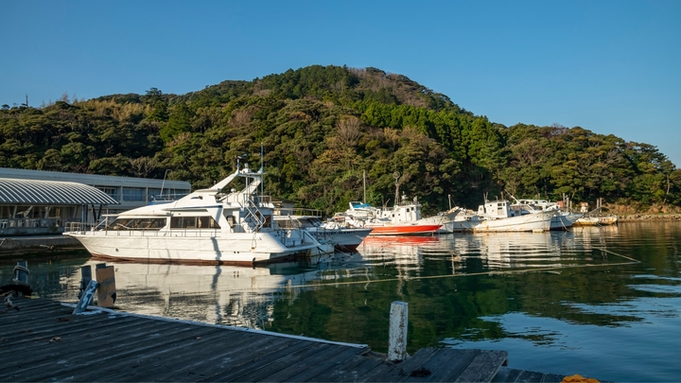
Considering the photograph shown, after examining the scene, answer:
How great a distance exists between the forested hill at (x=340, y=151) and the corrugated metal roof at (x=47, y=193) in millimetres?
18518

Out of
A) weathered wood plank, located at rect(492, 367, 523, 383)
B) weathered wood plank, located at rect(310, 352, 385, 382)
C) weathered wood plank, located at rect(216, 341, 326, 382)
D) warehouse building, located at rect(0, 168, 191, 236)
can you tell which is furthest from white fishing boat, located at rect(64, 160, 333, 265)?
weathered wood plank, located at rect(492, 367, 523, 383)

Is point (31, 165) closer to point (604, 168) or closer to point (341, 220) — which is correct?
point (341, 220)

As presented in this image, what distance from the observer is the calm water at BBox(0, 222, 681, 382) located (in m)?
7.93

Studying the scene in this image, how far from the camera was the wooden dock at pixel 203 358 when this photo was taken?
4.46 meters

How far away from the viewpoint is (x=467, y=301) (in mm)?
11938

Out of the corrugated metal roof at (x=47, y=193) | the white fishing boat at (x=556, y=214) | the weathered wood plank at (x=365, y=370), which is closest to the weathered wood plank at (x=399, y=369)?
the weathered wood plank at (x=365, y=370)

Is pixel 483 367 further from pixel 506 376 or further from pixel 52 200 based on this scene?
pixel 52 200

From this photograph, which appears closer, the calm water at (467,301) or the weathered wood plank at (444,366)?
the weathered wood plank at (444,366)

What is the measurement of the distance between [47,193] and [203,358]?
2898cm

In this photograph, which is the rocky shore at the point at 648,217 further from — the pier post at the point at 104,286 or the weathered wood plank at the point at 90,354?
the weathered wood plank at the point at 90,354

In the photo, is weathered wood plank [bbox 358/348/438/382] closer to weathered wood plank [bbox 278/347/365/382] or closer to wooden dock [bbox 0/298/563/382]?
wooden dock [bbox 0/298/563/382]

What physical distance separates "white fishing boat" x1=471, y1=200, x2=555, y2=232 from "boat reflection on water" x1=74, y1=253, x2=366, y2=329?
26.3 meters

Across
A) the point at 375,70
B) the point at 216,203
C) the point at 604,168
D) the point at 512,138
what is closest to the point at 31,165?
the point at 216,203

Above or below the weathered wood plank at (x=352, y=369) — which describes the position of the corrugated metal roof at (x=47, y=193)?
above
